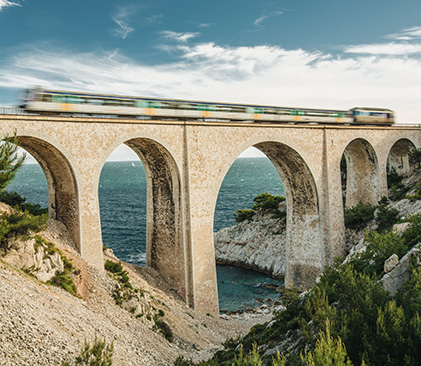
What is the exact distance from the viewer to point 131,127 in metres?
15.8

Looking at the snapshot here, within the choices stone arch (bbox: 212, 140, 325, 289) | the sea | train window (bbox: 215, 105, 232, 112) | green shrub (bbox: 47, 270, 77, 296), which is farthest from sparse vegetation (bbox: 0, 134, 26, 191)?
stone arch (bbox: 212, 140, 325, 289)

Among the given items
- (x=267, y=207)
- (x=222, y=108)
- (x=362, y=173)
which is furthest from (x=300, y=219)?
(x=222, y=108)

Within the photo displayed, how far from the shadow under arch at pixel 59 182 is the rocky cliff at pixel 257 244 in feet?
60.3

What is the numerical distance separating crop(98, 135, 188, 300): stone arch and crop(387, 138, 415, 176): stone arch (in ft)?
82.3

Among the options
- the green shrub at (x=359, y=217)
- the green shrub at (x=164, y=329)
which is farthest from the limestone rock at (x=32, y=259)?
the green shrub at (x=359, y=217)

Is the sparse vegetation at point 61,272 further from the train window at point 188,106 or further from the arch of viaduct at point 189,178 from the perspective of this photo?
the train window at point 188,106

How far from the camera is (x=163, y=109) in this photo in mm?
17156

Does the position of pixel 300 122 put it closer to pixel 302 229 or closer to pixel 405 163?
pixel 302 229

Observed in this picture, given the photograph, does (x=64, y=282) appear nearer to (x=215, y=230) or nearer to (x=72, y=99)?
(x=72, y=99)

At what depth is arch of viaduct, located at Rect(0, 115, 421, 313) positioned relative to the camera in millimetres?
14438

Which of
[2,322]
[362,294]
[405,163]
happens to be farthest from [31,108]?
[405,163]

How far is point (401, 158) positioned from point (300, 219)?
16304 mm

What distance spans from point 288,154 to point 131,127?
11.4 m

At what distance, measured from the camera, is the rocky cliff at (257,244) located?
29708 mm
